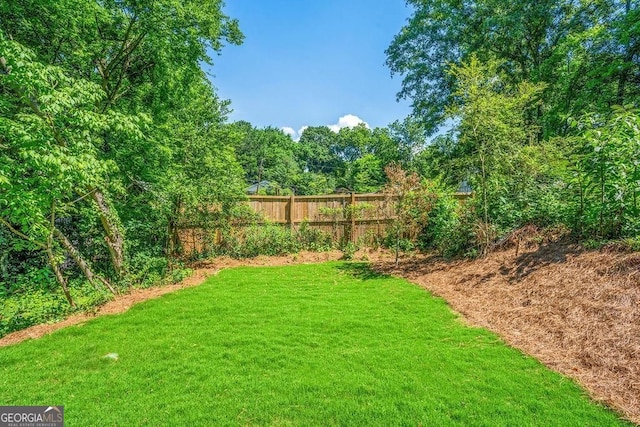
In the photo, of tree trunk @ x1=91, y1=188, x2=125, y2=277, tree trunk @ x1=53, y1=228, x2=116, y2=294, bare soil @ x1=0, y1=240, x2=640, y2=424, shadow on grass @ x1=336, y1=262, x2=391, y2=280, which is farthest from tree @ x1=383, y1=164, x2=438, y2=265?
tree trunk @ x1=53, y1=228, x2=116, y2=294

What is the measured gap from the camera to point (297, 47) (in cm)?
903

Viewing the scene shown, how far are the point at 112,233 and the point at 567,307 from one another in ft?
25.2

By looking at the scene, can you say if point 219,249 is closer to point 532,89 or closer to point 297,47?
point 297,47

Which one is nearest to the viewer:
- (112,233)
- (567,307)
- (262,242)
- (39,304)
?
(567,307)

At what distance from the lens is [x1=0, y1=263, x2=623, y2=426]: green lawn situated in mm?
2463

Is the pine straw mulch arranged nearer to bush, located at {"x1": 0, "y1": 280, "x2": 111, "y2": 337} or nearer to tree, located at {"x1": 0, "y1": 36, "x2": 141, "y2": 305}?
tree, located at {"x1": 0, "y1": 36, "x2": 141, "y2": 305}

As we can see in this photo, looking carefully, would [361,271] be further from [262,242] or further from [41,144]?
[41,144]

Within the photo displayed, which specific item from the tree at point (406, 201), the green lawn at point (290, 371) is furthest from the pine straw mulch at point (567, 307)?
the tree at point (406, 201)

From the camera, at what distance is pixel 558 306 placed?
408 centimetres

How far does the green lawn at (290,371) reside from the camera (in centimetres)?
246

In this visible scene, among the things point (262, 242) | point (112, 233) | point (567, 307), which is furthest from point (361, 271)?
point (112, 233)

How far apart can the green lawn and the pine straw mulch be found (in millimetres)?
277

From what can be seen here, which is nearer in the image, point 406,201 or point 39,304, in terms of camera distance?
point 39,304

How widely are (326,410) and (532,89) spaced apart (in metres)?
7.73
